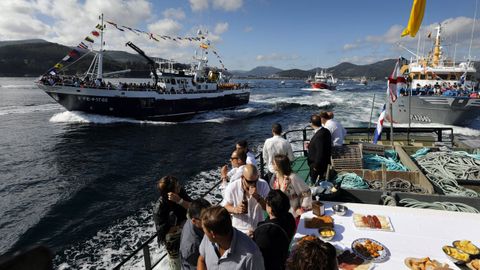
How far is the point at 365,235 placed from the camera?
3.68 meters

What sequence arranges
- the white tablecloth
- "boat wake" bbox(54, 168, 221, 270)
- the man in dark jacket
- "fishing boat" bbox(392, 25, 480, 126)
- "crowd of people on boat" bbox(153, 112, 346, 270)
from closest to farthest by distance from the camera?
"crowd of people on boat" bbox(153, 112, 346, 270)
the white tablecloth
the man in dark jacket
"boat wake" bbox(54, 168, 221, 270)
"fishing boat" bbox(392, 25, 480, 126)

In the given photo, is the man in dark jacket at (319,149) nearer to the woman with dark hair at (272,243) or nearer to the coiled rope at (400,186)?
the coiled rope at (400,186)

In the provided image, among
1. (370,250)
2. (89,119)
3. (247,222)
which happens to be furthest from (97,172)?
(89,119)

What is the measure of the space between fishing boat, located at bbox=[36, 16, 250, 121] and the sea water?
54.6 inches

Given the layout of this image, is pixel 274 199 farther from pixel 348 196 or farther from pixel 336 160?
pixel 336 160

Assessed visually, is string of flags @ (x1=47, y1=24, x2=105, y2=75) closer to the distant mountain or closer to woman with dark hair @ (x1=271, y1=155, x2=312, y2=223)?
woman with dark hair @ (x1=271, y1=155, x2=312, y2=223)

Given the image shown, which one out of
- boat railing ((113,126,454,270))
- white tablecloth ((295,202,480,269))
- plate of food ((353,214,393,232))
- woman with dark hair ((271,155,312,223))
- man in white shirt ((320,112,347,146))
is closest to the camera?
white tablecloth ((295,202,480,269))

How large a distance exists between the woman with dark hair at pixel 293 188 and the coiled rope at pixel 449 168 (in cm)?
347

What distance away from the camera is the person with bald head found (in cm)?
387

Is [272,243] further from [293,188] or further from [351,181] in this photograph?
[351,181]

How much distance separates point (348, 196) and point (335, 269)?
367 centimetres

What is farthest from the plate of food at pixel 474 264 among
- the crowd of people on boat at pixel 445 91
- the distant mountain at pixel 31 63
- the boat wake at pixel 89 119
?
the distant mountain at pixel 31 63

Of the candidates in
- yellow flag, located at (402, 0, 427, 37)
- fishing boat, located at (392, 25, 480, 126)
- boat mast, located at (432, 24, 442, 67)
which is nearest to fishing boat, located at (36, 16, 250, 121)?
fishing boat, located at (392, 25, 480, 126)

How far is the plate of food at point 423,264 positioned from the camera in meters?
2.95
